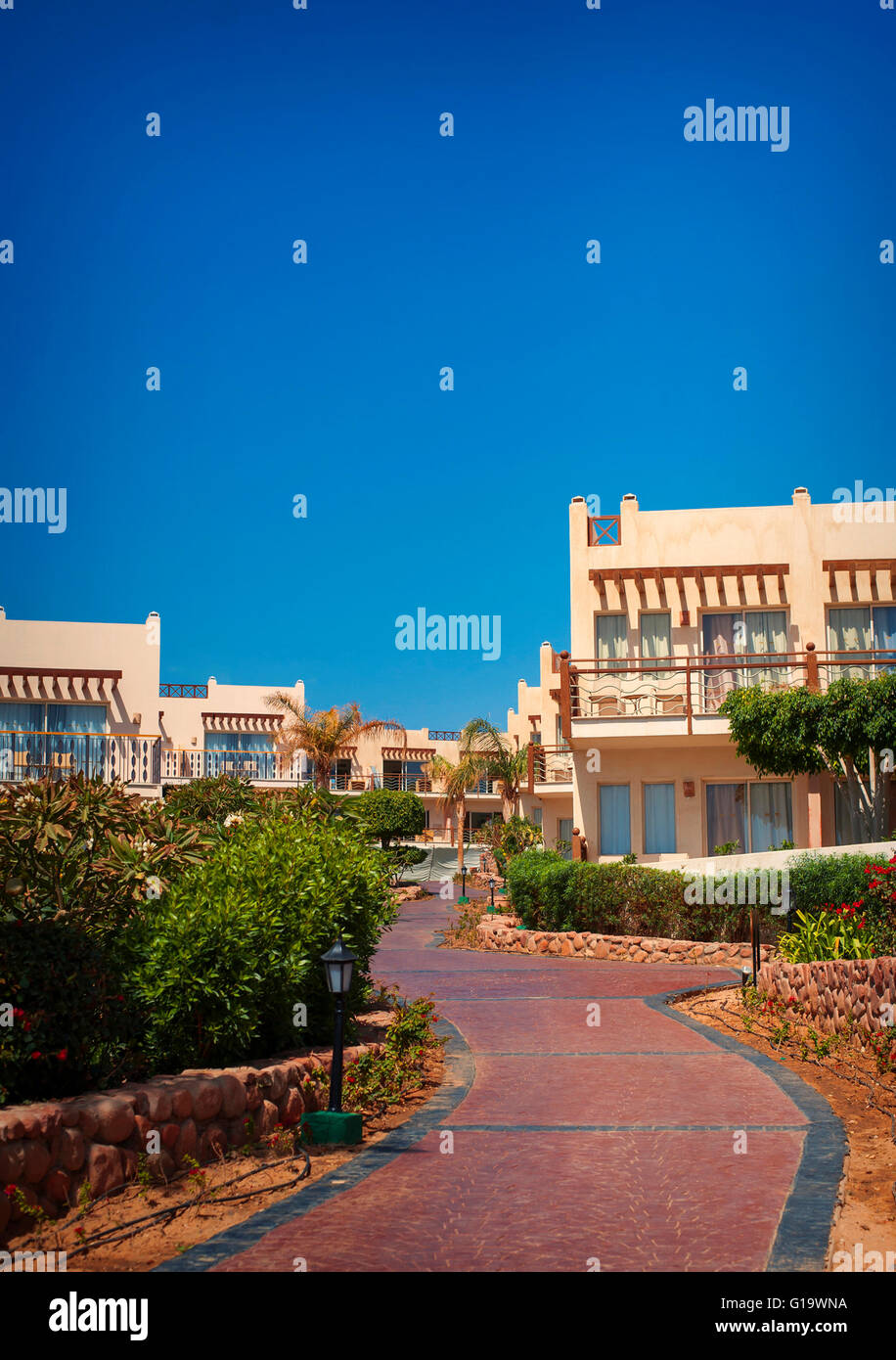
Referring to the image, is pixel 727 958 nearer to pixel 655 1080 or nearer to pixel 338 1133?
pixel 655 1080

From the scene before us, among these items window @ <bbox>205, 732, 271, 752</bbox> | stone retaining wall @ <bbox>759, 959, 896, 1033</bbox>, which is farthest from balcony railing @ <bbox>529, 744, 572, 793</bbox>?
stone retaining wall @ <bbox>759, 959, 896, 1033</bbox>

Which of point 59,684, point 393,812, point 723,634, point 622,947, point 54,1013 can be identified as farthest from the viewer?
point 393,812

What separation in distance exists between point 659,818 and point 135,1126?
18.4 meters

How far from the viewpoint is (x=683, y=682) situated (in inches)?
893

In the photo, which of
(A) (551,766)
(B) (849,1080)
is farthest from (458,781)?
(B) (849,1080)

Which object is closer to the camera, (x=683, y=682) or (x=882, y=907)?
(x=882, y=907)

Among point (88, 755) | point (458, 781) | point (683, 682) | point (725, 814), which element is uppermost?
point (683, 682)

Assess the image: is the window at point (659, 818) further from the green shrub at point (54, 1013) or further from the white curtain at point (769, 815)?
the green shrub at point (54, 1013)

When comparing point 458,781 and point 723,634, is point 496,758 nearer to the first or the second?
point 458,781

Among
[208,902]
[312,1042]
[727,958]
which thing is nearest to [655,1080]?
[312,1042]

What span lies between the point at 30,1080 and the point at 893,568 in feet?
69.8

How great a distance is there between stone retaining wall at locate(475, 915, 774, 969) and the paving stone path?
20.5 ft

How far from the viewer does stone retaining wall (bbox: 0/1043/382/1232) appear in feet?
18.4
